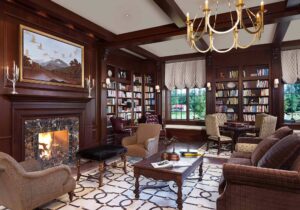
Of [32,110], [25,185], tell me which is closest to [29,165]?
[25,185]

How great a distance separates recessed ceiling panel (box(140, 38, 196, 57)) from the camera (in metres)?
6.15

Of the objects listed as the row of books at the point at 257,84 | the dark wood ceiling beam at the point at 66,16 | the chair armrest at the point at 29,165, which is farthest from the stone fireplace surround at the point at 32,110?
the row of books at the point at 257,84

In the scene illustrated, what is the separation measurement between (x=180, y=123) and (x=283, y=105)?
3357mm

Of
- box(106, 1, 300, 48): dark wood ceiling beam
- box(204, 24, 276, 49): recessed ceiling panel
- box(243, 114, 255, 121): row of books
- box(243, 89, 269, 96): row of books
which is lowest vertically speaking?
box(243, 114, 255, 121): row of books

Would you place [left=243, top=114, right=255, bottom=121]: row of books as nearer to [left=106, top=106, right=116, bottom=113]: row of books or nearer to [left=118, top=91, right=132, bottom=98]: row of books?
[left=118, top=91, right=132, bottom=98]: row of books

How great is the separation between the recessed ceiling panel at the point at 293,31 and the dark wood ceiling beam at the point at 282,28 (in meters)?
0.16

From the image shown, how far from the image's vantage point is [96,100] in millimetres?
5500

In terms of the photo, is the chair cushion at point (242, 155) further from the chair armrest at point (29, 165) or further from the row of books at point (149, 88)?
the row of books at point (149, 88)

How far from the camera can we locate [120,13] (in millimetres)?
4191

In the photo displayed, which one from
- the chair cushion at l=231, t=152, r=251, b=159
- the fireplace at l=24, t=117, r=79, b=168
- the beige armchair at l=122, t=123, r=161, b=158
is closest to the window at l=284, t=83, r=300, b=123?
the chair cushion at l=231, t=152, r=251, b=159

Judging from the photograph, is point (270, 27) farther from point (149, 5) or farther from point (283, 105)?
point (149, 5)

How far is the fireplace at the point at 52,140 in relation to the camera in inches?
150

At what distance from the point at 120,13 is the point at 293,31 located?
171 inches

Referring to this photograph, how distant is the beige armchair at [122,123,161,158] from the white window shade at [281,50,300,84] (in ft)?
15.0
